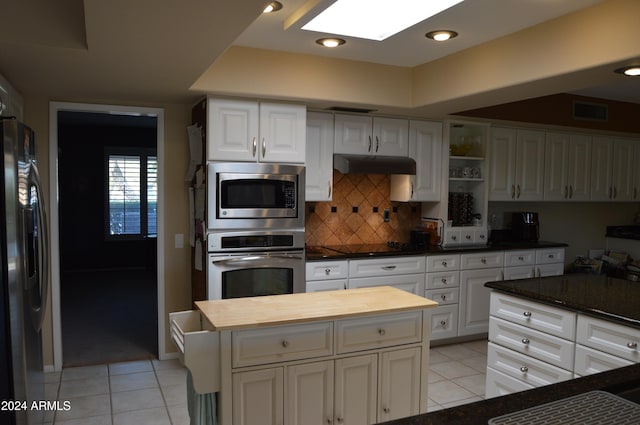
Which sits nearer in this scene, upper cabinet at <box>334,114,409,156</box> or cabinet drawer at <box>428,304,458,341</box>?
upper cabinet at <box>334,114,409,156</box>

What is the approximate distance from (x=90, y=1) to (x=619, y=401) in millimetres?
2115

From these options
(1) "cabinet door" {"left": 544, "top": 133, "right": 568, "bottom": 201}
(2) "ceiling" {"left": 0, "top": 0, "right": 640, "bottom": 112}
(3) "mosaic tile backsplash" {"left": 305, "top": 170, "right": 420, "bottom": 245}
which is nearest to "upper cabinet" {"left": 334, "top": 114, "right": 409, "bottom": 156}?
(3) "mosaic tile backsplash" {"left": 305, "top": 170, "right": 420, "bottom": 245}

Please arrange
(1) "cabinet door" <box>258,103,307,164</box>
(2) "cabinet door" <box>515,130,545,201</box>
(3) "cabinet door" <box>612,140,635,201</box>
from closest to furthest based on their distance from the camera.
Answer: (1) "cabinet door" <box>258,103,307,164</box>, (2) "cabinet door" <box>515,130,545,201</box>, (3) "cabinet door" <box>612,140,635,201</box>

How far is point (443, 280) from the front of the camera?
4.56 meters

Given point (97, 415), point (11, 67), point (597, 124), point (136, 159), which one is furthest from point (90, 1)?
point (136, 159)

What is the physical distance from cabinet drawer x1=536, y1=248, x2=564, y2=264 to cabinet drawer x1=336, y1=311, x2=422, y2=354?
2943 millimetres

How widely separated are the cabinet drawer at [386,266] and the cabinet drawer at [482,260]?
470mm

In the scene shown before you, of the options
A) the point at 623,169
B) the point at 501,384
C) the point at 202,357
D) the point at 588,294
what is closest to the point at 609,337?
the point at 588,294

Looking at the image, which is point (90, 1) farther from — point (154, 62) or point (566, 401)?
point (566, 401)

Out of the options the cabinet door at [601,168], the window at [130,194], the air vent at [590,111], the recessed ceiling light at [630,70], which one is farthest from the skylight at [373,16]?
the window at [130,194]

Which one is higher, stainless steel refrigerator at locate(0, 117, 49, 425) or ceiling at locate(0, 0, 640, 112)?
ceiling at locate(0, 0, 640, 112)

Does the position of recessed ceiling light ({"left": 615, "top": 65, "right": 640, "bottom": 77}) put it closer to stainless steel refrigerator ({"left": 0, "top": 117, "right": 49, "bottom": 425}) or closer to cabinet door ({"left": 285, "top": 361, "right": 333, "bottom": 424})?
cabinet door ({"left": 285, "top": 361, "right": 333, "bottom": 424})

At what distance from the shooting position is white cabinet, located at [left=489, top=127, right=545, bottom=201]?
4973 mm

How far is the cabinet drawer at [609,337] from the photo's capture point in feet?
7.36
